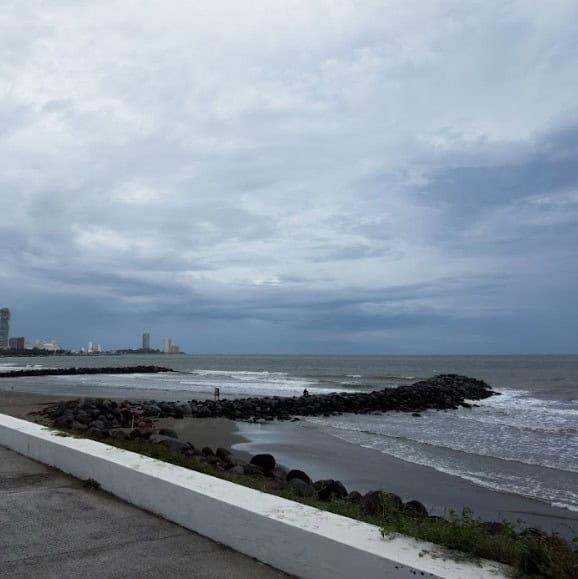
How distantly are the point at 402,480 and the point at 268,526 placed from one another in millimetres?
7328

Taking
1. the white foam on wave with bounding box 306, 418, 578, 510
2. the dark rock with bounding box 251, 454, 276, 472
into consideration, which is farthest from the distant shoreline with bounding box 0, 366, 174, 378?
the dark rock with bounding box 251, 454, 276, 472

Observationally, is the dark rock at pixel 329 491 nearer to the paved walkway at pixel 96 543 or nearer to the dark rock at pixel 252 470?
the dark rock at pixel 252 470

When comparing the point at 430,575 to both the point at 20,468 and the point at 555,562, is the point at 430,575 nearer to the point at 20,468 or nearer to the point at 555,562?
the point at 555,562

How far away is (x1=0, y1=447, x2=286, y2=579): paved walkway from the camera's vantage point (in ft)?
12.0

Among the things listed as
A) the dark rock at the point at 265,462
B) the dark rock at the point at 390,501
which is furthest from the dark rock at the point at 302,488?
the dark rock at the point at 265,462

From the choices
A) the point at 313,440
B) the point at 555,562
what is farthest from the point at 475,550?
the point at 313,440

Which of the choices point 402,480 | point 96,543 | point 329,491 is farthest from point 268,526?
point 402,480

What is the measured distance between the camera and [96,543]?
414 cm

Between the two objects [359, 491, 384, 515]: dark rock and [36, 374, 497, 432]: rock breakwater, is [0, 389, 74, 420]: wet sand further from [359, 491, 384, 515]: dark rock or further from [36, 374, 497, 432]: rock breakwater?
[359, 491, 384, 515]: dark rock

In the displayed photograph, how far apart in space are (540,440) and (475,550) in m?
14.6

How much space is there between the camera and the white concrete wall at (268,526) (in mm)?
3139

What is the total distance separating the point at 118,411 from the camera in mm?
17734

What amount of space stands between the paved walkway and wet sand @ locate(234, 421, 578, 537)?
521 cm

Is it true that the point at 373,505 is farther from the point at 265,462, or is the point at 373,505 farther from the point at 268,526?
the point at 265,462
